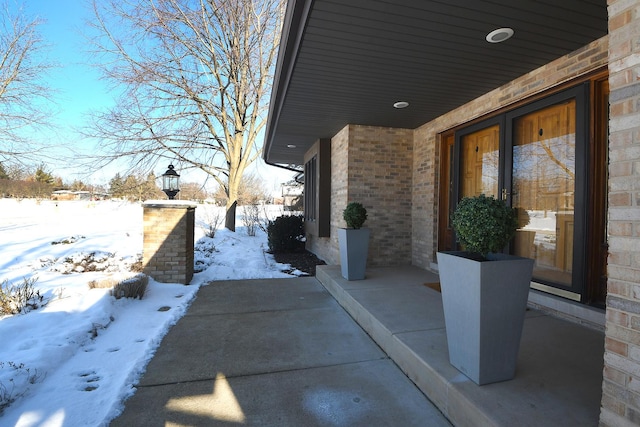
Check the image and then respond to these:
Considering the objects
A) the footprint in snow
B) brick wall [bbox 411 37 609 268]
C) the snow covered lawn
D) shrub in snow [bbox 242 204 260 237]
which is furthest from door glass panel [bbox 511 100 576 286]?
shrub in snow [bbox 242 204 260 237]

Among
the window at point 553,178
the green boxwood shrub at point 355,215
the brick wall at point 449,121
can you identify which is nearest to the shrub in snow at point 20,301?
the green boxwood shrub at point 355,215

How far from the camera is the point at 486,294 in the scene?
5.91ft

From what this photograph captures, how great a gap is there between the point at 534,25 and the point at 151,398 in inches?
166

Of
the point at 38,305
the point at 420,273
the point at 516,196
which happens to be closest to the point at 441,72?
the point at 516,196

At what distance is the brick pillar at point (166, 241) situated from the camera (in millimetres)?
4934

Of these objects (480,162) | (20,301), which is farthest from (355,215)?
(20,301)

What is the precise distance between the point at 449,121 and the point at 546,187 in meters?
1.93

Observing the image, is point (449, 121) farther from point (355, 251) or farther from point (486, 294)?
point (486, 294)

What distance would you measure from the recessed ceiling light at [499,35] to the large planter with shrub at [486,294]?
5.68ft

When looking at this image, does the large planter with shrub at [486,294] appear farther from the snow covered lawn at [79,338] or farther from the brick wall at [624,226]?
the snow covered lawn at [79,338]

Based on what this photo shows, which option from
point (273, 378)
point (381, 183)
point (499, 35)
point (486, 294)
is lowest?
point (273, 378)

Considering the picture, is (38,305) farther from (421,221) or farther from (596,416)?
(421,221)

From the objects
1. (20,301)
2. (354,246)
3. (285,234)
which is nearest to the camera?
(20,301)

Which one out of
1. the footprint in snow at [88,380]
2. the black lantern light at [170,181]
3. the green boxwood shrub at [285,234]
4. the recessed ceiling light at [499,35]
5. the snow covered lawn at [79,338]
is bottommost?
the footprint in snow at [88,380]
